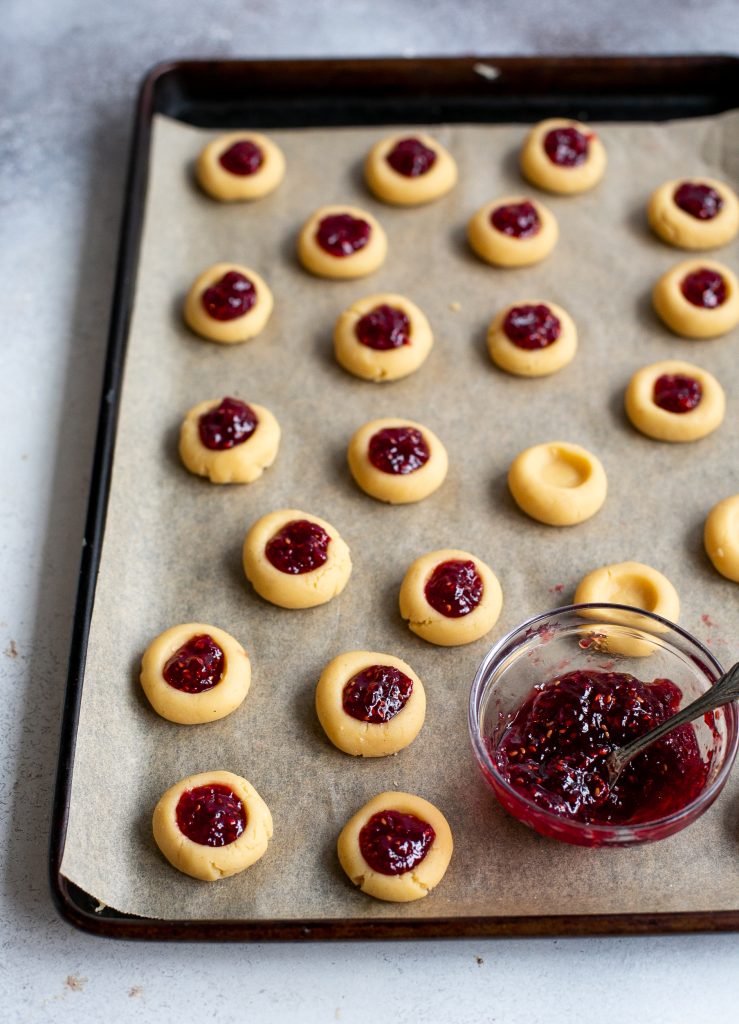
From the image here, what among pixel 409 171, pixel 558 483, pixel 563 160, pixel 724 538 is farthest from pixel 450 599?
pixel 563 160

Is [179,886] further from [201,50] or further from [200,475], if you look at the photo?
[201,50]

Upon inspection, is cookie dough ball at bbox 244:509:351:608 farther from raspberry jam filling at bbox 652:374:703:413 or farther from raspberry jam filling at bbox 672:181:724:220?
raspberry jam filling at bbox 672:181:724:220

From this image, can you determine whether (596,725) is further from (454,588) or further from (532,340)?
(532,340)

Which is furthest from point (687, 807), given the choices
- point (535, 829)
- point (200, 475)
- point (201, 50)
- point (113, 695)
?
point (201, 50)

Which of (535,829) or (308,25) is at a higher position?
(308,25)

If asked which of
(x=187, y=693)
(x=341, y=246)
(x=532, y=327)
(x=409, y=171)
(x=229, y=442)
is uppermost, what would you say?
(x=409, y=171)

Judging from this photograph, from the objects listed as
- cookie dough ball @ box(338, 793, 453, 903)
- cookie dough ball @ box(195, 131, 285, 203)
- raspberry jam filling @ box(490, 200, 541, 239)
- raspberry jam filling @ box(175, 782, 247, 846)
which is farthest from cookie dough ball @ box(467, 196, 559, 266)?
raspberry jam filling @ box(175, 782, 247, 846)

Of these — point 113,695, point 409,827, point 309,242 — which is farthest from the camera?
point 309,242
